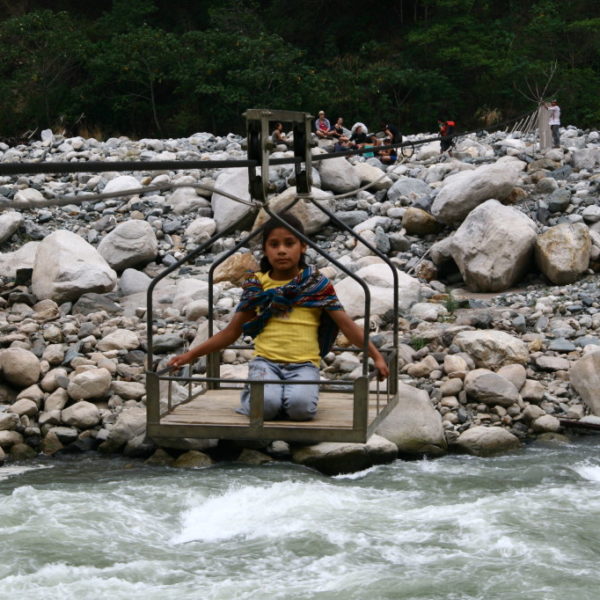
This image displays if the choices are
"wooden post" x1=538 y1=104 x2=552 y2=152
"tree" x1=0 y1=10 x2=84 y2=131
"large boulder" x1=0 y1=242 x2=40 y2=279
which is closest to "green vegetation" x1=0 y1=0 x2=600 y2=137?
"tree" x1=0 y1=10 x2=84 y2=131

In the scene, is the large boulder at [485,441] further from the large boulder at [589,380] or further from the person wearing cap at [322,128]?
the person wearing cap at [322,128]

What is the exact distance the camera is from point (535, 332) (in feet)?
32.6

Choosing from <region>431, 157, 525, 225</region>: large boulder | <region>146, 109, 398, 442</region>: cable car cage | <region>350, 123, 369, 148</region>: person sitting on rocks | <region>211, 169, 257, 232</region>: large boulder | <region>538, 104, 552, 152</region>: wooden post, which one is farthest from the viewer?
<region>350, 123, 369, 148</region>: person sitting on rocks

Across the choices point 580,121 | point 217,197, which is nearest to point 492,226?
point 217,197

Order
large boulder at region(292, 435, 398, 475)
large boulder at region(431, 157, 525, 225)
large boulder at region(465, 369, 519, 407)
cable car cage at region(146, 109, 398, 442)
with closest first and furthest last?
1. cable car cage at region(146, 109, 398, 442)
2. large boulder at region(292, 435, 398, 475)
3. large boulder at region(465, 369, 519, 407)
4. large boulder at region(431, 157, 525, 225)

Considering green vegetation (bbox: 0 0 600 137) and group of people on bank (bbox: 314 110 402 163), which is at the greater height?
green vegetation (bbox: 0 0 600 137)

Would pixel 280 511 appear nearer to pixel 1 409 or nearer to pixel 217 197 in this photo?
pixel 1 409

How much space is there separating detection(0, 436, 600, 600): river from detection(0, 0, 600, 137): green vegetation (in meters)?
17.5

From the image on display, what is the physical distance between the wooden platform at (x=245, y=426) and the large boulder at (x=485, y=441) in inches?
153

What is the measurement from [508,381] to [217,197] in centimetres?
641

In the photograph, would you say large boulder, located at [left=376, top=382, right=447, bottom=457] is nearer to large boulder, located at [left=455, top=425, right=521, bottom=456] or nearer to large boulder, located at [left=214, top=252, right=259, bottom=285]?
large boulder, located at [left=455, top=425, right=521, bottom=456]

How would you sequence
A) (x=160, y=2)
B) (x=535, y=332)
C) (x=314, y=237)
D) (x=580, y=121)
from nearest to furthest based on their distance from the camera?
(x=535, y=332)
(x=314, y=237)
(x=580, y=121)
(x=160, y=2)

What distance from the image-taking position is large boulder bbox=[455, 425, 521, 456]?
7.87 m

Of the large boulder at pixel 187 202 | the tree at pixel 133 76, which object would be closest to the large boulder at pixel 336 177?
the large boulder at pixel 187 202
